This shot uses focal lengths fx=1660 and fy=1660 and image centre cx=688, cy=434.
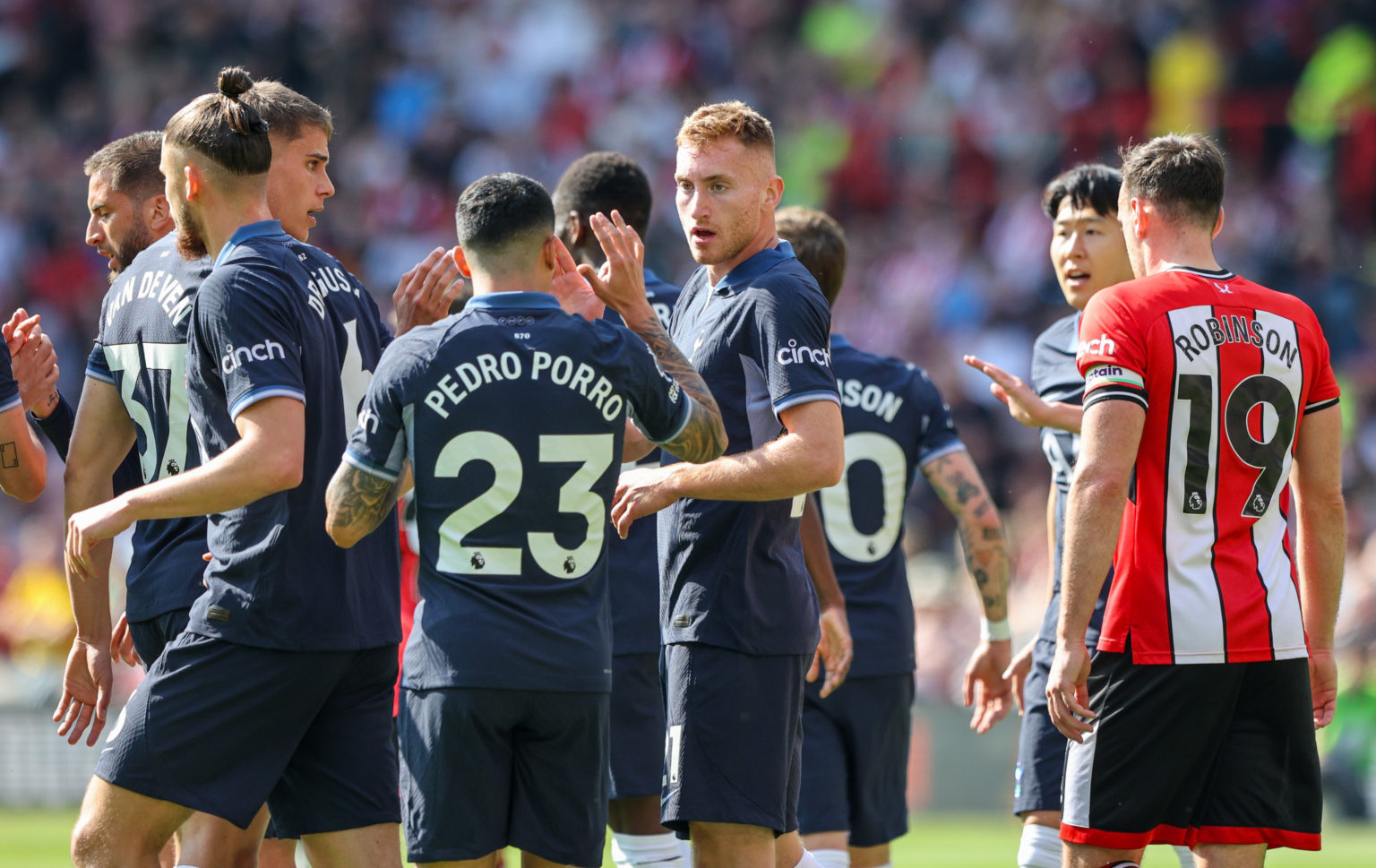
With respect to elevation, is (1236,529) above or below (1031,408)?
below

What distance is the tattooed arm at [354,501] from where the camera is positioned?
4.53 m

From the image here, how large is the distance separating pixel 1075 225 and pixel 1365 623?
26.5 feet

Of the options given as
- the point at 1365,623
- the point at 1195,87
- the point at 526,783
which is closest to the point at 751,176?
the point at 526,783

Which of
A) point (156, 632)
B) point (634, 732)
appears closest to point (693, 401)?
point (156, 632)

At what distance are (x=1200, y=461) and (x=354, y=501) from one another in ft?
8.35

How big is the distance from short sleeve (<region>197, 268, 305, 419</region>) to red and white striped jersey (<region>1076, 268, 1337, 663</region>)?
7.88 ft

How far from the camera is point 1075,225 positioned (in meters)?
6.73

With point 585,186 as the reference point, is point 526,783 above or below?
below

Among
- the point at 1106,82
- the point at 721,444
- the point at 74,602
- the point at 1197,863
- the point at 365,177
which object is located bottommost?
the point at 1197,863

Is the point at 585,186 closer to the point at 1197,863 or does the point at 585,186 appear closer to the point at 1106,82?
the point at 1197,863

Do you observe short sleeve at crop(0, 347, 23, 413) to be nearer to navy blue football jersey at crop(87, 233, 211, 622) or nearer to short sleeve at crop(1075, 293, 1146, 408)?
navy blue football jersey at crop(87, 233, 211, 622)

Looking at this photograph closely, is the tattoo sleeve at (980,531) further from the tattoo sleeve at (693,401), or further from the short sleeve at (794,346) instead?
the tattoo sleeve at (693,401)

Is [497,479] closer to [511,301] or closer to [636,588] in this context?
[511,301]

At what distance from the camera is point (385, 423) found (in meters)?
4.53
